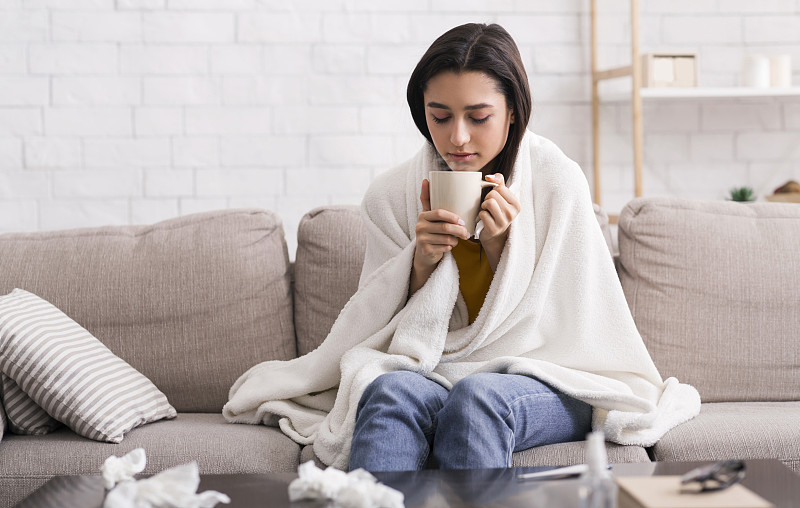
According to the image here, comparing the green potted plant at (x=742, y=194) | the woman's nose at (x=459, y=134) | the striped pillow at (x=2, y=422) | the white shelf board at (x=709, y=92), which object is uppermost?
the white shelf board at (x=709, y=92)

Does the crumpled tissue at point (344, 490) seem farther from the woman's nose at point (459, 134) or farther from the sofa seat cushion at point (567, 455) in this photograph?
the woman's nose at point (459, 134)

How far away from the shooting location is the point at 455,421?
1.37 meters

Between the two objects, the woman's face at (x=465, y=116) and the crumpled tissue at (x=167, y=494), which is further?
the woman's face at (x=465, y=116)

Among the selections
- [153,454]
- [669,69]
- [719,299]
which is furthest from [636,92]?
[153,454]

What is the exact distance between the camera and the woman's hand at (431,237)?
4.82 ft

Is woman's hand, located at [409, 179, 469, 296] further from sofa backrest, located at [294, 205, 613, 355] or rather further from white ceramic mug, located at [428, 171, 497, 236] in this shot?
sofa backrest, located at [294, 205, 613, 355]

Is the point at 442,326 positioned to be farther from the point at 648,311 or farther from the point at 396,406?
the point at 648,311

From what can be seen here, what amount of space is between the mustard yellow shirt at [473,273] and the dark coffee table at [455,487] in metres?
0.60

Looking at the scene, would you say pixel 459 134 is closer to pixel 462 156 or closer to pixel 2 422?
pixel 462 156

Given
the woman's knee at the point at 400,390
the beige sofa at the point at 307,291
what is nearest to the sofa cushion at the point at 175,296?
the beige sofa at the point at 307,291

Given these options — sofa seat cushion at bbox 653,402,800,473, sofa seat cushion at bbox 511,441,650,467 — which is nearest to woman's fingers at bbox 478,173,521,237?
sofa seat cushion at bbox 511,441,650,467

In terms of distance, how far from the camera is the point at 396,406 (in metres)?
1.40

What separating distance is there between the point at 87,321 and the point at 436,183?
3.24 feet

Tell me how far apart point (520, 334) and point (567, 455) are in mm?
256
